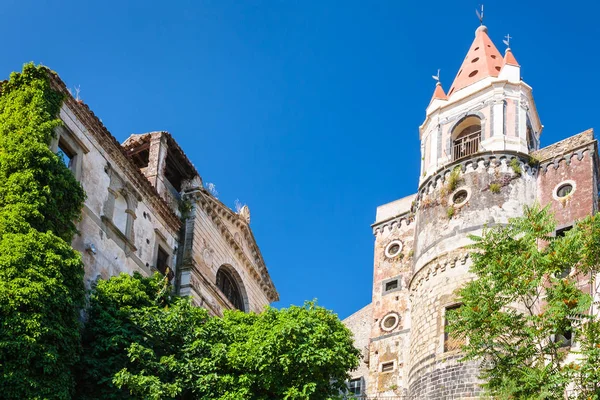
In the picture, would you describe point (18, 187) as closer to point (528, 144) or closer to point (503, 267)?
point (503, 267)

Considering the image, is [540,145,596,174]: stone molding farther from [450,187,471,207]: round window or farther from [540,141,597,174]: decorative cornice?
[450,187,471,207]: round window

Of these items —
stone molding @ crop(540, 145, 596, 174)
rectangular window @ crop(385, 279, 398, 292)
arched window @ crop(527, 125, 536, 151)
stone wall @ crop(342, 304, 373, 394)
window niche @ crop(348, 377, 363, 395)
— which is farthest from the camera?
stone wall @ crop(342, 304, 373, 394)

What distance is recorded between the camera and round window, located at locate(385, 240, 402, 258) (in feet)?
130

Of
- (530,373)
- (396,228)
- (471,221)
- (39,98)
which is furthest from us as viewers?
(396,228)

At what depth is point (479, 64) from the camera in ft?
133

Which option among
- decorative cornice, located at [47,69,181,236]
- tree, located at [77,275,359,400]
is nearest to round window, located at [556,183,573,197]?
tree, located at [77,275,359,400]

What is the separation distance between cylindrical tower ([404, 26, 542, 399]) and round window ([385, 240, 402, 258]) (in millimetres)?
2531

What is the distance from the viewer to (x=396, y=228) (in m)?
40.2

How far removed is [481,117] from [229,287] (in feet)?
39.2

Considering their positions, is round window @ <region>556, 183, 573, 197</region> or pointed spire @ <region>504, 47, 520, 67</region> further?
pointed spire @ <region>504, 47, 520, 67</region>

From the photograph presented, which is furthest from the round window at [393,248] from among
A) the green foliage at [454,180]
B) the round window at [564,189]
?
the round window at [564,189]

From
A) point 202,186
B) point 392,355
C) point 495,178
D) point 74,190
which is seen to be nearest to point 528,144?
point 495,178

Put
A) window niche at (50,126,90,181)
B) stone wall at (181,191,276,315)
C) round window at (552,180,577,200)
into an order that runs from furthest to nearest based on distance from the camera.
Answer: round window at (552,180,577,200) < stone wall at (181,191,276,315) < window niche at (50,126,90,181)

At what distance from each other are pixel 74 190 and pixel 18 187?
193 centimetres
